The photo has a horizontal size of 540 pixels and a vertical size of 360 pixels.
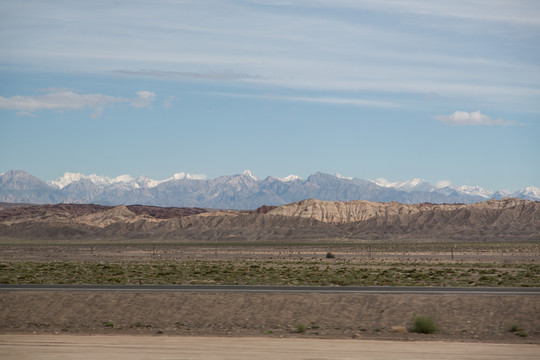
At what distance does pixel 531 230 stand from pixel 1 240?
147 meters

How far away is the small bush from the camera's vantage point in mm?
26688

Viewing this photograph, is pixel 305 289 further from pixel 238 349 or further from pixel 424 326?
pixel 238 349

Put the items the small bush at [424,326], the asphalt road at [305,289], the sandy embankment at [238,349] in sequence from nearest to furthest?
the sandy embankment at [238,349] → the small bush at [424,326] → the asphalt road at [305,289]

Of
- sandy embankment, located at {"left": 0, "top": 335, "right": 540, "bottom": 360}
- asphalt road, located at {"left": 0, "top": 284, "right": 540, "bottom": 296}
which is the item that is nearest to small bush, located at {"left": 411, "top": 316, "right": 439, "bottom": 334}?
sandy embankment, located at {"left": 0, "top": 335, "right": 540, "bottom": 360}

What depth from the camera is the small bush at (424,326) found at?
26688 millimetres

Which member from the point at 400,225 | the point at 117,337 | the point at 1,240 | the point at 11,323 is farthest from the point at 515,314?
the point at 1,240

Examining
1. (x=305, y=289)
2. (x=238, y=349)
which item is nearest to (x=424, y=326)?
(x=238, y=349)

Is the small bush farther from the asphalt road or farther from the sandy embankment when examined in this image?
the asphalt road

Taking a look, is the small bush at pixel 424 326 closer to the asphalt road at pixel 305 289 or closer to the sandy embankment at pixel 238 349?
the sandy embankment at pixel 238 349

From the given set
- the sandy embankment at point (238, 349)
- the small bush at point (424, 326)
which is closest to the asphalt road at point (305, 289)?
the small bush at point (424, 326)

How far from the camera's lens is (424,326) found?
26.7m

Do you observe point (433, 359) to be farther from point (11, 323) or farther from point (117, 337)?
point (11, 323)

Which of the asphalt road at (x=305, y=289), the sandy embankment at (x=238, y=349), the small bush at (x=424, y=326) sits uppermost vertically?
the asphalt road at (x=305, y=289)

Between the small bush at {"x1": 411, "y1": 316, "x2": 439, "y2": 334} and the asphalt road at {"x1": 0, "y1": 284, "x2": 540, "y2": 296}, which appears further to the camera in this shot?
the asphalt road at {"x1": 0, "y1": 284, "x2": 540, "y2": 296}
